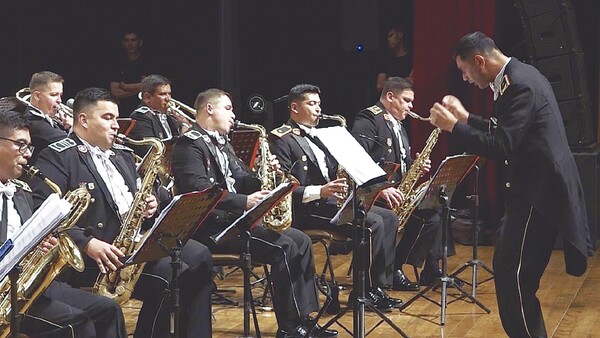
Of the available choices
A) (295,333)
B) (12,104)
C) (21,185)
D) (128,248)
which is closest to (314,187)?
(295,333)

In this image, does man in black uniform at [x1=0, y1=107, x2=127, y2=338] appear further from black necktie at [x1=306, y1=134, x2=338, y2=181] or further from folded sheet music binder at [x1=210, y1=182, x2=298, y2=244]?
black necktie at [x1=306, y1=134, x2=338, y2=181]

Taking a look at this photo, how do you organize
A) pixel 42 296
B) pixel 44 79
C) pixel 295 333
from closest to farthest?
pixel 42 296 → pixel 295 333 → pixel 44 79

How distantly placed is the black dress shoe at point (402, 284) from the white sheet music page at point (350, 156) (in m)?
2.26

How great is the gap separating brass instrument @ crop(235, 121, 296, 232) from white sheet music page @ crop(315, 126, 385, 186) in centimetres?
66

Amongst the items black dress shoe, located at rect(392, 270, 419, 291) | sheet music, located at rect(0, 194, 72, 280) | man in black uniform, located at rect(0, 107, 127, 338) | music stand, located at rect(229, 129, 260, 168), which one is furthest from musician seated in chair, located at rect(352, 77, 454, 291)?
sheet music, located at rect(0, 194, 72, 280)

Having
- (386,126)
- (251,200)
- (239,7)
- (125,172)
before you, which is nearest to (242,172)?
(251,200)

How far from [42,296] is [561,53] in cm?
559

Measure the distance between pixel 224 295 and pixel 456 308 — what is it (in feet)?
5.07

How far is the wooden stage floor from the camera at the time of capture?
6.06 metres

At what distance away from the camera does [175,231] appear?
4629 mm

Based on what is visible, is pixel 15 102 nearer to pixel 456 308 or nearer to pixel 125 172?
pixel 125 172

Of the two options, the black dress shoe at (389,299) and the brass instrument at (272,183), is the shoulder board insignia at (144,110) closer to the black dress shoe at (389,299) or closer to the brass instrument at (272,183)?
the brass instrument at (272,183)

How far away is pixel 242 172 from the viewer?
6.19 meters

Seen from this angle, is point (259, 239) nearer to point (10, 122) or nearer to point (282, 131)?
point (282, 131)
